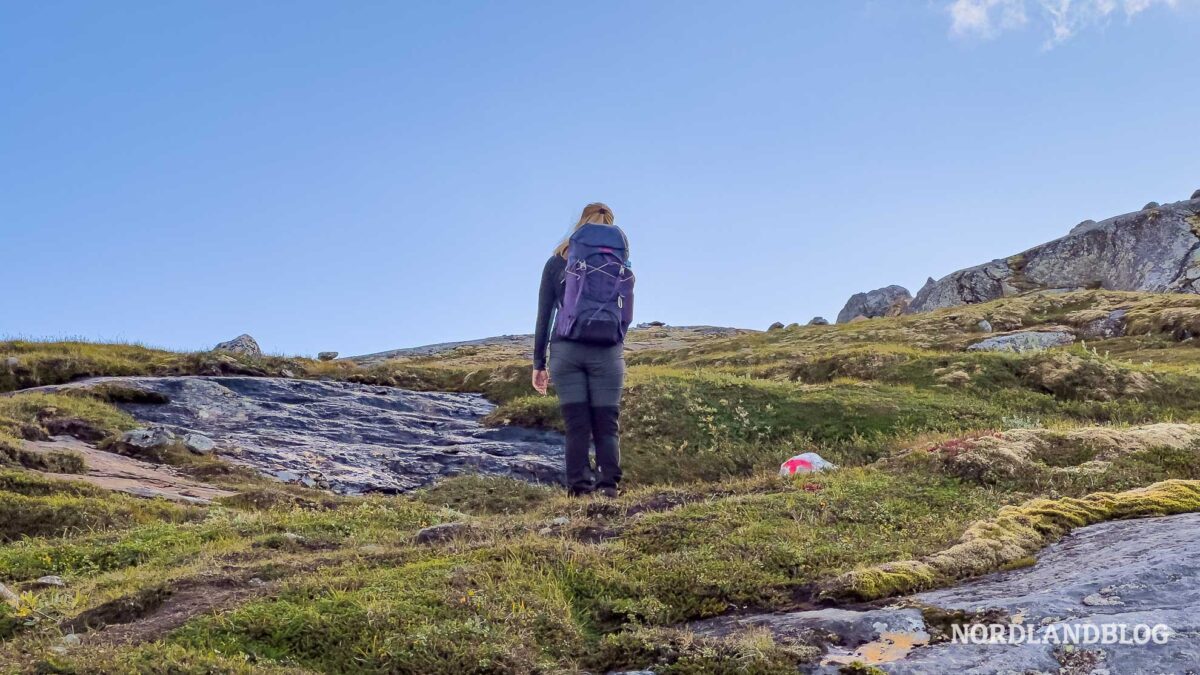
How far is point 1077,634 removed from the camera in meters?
4.73

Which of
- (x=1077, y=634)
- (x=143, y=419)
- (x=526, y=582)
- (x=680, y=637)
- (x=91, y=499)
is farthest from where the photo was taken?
(x=143, y=419)

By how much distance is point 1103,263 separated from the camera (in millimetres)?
67750

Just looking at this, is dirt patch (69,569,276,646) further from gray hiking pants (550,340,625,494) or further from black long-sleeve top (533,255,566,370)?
black long-sleeve top (533,255,566,370)

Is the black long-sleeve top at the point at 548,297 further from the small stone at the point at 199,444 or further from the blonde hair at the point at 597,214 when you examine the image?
the small stone at the point at 199,444

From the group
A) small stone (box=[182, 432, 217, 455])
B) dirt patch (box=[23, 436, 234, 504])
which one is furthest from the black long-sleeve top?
small stone (box=[182, 432, 217, 455])

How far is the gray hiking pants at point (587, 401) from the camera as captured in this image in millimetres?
11453

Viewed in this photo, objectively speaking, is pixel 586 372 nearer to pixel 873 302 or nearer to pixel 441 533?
pixel 441 533

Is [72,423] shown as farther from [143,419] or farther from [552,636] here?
[552,636]

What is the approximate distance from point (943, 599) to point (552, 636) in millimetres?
2631

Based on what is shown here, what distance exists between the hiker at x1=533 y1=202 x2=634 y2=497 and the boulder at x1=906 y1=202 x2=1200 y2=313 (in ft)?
191

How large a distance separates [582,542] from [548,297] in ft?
15.3

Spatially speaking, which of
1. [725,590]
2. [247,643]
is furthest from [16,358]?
[725,590]

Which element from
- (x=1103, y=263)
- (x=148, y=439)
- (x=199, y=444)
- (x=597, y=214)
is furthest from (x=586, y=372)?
(x=1103, y=263)

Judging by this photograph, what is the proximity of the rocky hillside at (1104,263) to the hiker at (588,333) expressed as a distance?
58087mm
